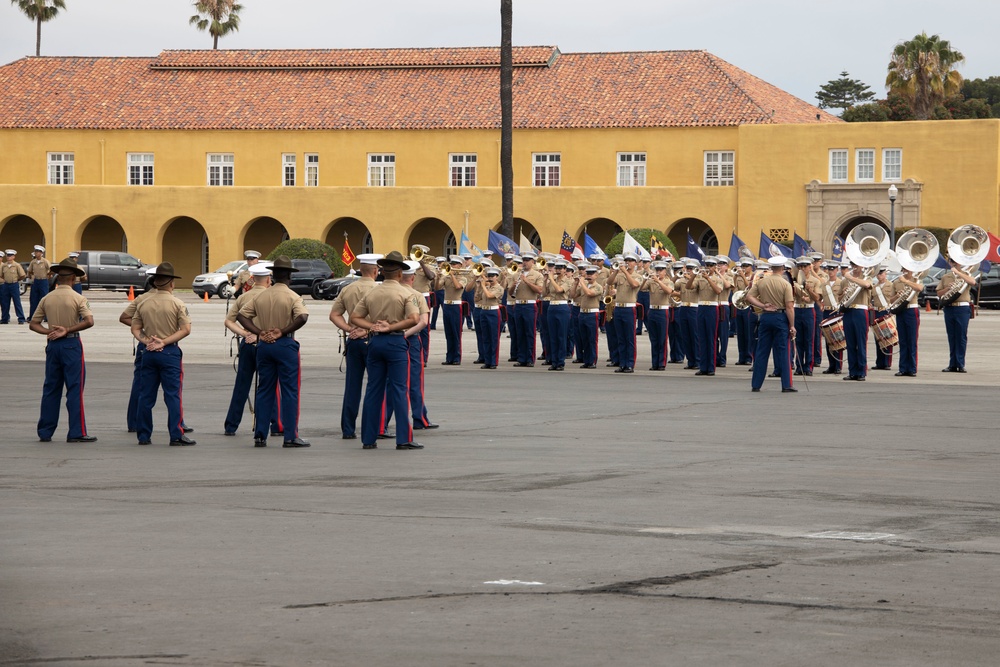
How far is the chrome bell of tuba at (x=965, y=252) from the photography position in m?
24.6

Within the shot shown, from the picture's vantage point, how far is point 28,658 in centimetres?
643

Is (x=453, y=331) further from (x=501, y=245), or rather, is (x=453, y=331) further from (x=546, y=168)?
(x=546, y=168)

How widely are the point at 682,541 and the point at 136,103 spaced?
60826 mm

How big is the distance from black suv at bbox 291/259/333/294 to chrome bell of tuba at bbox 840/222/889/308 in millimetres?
34569

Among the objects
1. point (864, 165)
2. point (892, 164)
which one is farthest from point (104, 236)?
point (892, 164)

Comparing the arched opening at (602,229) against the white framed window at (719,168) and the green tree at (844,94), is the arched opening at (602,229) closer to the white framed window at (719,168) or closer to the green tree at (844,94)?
the white framed window at (719,168)

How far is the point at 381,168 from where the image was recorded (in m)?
64.6

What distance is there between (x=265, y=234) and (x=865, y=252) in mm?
45340

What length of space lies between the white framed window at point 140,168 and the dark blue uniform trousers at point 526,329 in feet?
141

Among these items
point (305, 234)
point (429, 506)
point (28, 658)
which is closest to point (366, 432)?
point (429, 506)

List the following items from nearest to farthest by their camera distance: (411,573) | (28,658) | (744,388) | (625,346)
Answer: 1. (28,658)
2. (411,573)
3. (744,388)
4. (625,346)

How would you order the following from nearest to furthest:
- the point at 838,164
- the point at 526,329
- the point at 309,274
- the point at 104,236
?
1. the point at 526,329
2. the point at 838,164
3. the point at 309,274
4. the point at 104,236

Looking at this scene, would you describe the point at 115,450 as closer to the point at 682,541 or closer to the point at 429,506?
the point at 429,506

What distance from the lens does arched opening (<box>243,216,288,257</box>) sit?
67438mm
